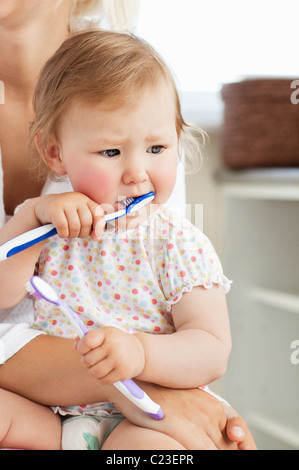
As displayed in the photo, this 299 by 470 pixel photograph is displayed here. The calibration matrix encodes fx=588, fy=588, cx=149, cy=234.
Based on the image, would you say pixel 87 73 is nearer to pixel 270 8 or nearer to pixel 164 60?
pixel 164 60

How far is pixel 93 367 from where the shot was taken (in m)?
0.47

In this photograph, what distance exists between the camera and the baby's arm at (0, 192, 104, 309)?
1.89 ft

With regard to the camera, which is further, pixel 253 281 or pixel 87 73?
pixel 253 281

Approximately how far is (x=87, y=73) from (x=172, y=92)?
0.10 metres

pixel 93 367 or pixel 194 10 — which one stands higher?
pixel 194 10

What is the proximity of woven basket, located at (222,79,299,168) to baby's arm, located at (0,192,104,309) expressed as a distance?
1.09 meters

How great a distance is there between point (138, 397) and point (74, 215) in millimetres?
184

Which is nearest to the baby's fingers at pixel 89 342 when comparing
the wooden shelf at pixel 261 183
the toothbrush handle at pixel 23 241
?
the toothbrush handle at pixel 23 241

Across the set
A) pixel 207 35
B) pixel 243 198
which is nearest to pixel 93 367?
pixel 243 198

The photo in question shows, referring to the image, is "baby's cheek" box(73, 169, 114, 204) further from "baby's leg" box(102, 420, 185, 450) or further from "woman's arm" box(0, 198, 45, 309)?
"baby's leg" box(102, 420, 185, 450)

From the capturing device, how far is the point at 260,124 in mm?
1625

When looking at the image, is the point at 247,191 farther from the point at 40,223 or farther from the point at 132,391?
the point at 132,391

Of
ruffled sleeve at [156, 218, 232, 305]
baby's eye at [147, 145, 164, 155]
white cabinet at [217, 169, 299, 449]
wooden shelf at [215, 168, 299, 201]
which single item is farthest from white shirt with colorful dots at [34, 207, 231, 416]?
white cabinet at [217, 169, 299, 449]

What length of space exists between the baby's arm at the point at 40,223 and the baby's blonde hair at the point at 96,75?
0.09m
